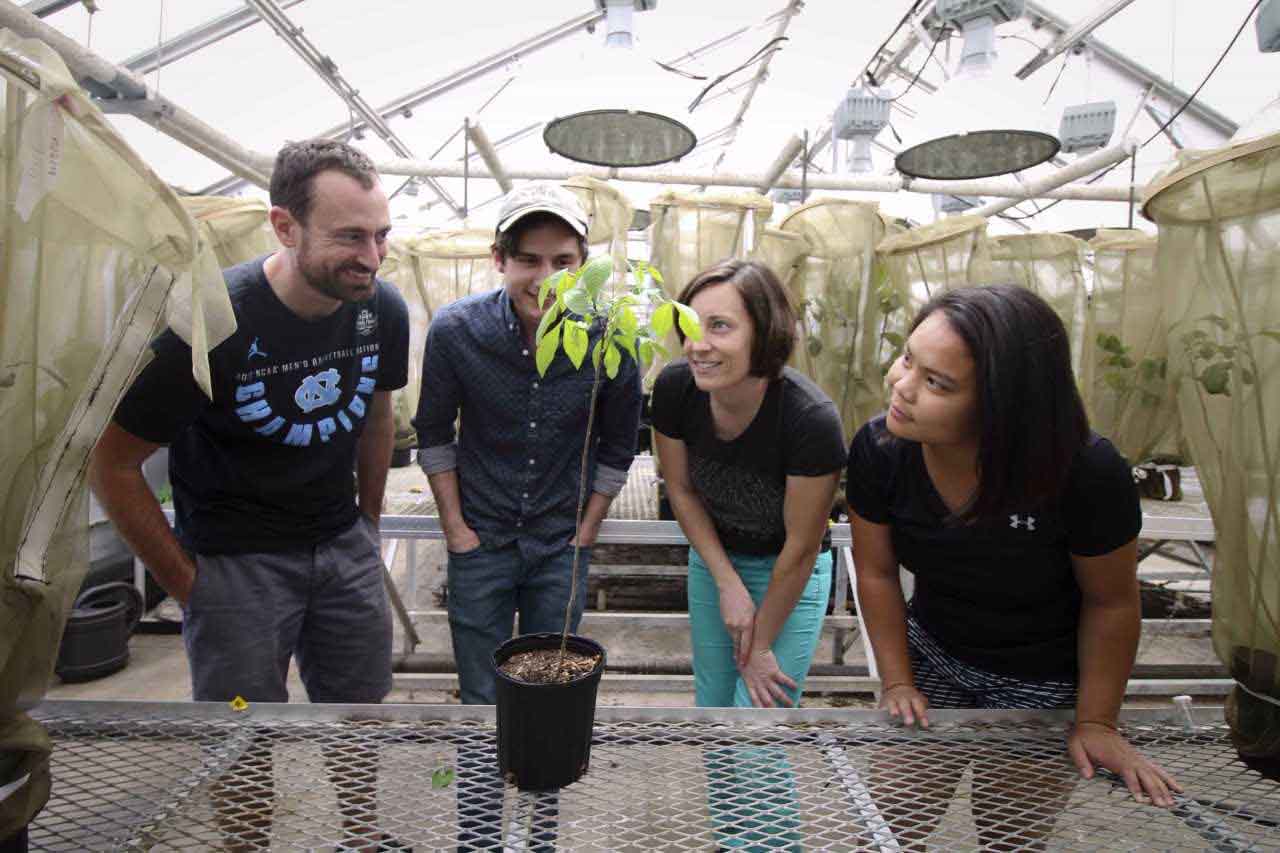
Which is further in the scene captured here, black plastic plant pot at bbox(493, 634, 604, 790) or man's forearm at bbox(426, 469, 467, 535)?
man's forearm at bbox(426, 469, 467, 535)

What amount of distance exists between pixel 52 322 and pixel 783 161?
3820 mm

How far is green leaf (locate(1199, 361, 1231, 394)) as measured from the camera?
930 millimetres

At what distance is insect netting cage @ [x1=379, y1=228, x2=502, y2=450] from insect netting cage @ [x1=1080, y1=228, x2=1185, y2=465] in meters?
2.60

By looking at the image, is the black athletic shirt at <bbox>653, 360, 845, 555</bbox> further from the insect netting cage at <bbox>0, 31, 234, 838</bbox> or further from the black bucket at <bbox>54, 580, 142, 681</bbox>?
the black bucket at <bbox>54, 580, 142, 681</bbox>

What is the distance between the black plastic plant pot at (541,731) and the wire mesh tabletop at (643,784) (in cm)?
2

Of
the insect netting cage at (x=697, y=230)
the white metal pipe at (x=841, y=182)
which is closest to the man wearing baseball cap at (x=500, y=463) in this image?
the insect netting cage at (x=697, y=230)

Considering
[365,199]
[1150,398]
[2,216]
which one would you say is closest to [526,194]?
[365,199]

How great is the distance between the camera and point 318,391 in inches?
57.9

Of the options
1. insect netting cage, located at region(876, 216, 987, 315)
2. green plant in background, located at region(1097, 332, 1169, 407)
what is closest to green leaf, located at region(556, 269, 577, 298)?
insect netting cage, located at region(876, 216, 987, 315)

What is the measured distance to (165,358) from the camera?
1.31 meters

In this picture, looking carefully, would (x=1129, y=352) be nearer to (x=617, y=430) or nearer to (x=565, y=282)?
(x=617, y=430)

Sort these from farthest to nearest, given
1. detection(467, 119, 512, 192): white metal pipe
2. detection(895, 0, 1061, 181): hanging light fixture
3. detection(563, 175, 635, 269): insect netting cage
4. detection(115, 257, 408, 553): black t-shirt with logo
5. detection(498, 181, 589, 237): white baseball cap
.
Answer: detection(467, 119, 512, 192): white metal pipe < detection(895, 0, 1061, 181): hanging light fixture < detection(563, 175, 635, 269): insect netting cage < detection(498, 181, 589, 237): white baseball cap < detection(115, 257, 408, 553): black t-shirt with logo

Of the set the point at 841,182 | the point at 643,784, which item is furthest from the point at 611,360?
the point at 841,182

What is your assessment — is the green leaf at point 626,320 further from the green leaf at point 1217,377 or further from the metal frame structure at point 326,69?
the metal frame structure at point 326,69
